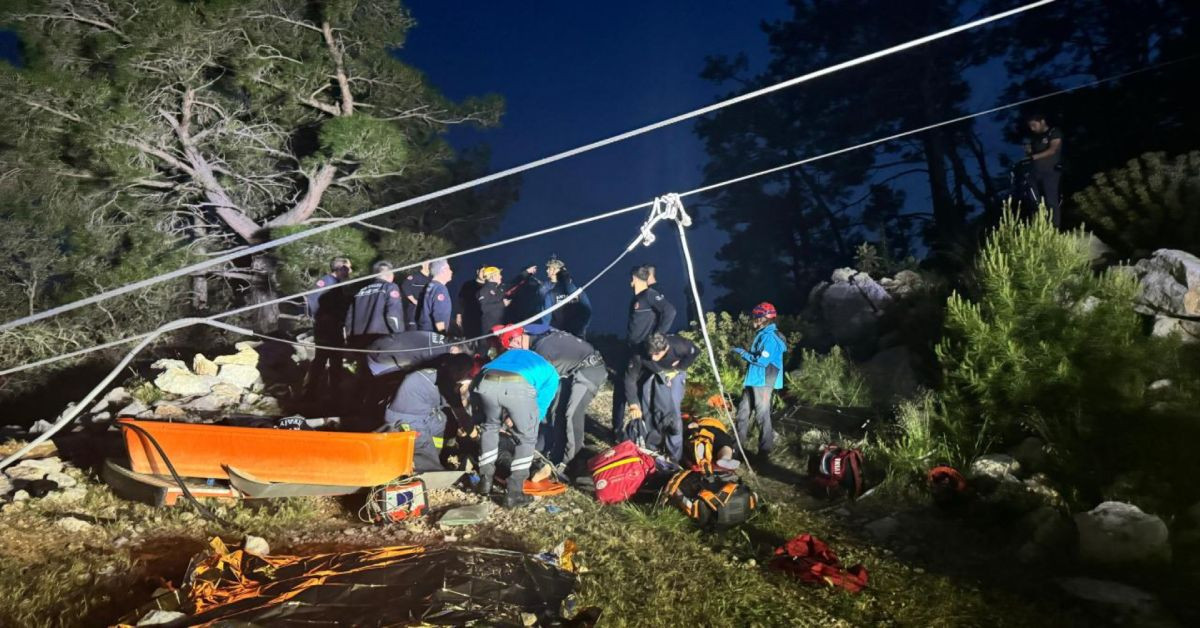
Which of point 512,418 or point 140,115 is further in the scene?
point 140,115

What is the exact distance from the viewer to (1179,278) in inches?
250

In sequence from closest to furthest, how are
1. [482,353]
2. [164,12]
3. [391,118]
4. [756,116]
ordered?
1. [482,353]
2. [164,12]
3. [391,118]
4. [756,116]

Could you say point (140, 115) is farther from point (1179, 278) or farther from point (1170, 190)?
point (1170, 190)

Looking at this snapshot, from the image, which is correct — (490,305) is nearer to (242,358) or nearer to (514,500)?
(514,500)

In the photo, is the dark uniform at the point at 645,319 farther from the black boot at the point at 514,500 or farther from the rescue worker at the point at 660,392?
the black boot at the point at 514,500

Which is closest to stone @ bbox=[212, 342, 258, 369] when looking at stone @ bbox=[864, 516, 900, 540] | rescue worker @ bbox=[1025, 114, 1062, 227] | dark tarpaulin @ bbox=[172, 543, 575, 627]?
dark tarpaulin @ bbox=[172, 543, 575, 627]

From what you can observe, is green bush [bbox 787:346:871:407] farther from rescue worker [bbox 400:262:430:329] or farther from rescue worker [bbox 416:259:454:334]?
rescue worker [bbox 400:262:430:329]

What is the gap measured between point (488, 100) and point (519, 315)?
19.5ft

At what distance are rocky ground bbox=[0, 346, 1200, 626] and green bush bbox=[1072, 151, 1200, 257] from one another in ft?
13.9

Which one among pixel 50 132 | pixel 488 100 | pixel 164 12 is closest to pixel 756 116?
pixel 488 100

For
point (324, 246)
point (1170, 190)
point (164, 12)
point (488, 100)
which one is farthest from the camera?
point (488, 100)

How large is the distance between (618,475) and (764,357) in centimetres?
231

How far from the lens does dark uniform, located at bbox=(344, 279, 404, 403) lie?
6898 millimetres

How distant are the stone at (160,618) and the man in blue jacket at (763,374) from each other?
5.46 metres
